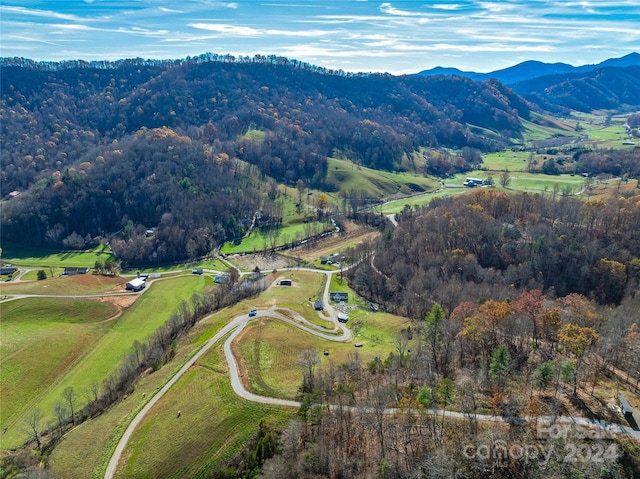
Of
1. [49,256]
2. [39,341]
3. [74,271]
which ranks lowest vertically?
[49,256]

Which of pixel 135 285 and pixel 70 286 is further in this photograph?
pixel 135 285

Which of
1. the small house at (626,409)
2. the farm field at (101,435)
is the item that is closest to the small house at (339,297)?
the farm field at (101,435)

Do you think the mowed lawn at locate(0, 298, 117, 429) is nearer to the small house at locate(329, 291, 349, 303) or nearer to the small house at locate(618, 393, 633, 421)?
the small house at locate(329, 291, 349, 303)

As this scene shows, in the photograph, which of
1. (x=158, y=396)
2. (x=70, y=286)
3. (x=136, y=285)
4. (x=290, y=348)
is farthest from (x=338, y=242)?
(x=158, y=396)

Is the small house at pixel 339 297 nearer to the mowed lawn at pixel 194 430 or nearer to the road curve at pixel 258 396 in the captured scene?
the road curve at pixel 258 396

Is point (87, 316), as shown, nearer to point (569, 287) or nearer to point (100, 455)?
point (100, 455)

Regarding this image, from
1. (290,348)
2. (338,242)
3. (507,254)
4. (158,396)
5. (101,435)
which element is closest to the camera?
(101,435)

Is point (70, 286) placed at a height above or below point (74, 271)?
above

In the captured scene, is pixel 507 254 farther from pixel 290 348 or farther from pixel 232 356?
A: pixel 232 356
